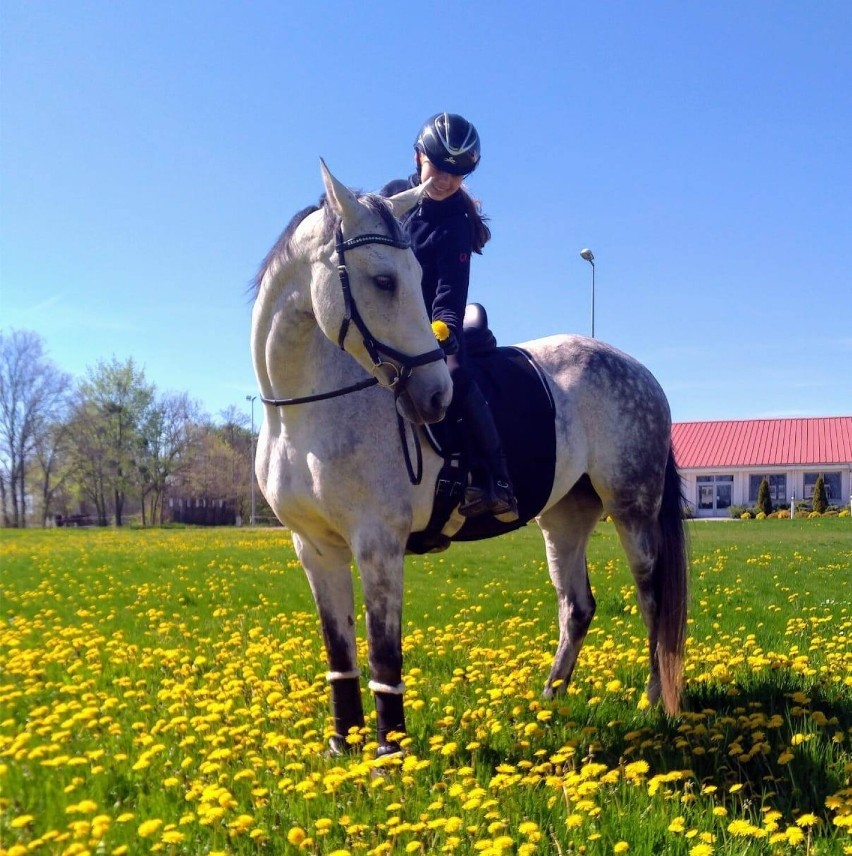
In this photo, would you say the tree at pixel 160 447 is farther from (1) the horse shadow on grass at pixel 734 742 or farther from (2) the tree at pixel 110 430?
(1) the horse shadow on grass at pixel 734 742

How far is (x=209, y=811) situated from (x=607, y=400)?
12.7 feet

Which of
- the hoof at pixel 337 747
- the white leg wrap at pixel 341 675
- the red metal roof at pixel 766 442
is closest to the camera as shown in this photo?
the hoof at pixel 337 747

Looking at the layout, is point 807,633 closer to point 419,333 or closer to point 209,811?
point 419,333

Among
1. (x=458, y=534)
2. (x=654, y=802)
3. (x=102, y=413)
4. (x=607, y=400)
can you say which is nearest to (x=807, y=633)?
(x=607, y=400)

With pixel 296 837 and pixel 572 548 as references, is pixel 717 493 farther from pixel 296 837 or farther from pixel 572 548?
pixel 296 837

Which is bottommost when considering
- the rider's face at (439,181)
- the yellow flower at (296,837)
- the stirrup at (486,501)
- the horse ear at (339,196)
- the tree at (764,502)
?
the tree at (764,502)

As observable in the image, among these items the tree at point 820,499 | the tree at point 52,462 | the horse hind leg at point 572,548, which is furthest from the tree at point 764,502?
the tree at point 52,462

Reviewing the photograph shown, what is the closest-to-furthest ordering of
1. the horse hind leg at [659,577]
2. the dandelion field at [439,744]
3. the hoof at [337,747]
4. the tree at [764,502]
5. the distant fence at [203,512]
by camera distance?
the dandelion field at [439,744]
the hoof at [337,747]
the horse hind leg at [659,577]
the tree at [764,502]
the distant fence at [203,512]

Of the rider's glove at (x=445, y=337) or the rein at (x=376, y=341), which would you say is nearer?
the rein at (x=376, y=341)

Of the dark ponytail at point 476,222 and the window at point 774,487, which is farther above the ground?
the dark ponytail at point 476,222

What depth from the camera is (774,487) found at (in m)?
57.8

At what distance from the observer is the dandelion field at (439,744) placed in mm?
3311

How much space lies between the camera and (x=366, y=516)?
4344 millimetres

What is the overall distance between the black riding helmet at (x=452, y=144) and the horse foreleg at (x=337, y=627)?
2331 mm
